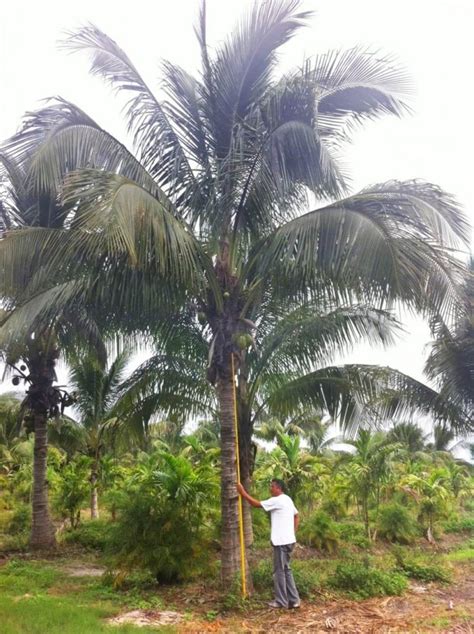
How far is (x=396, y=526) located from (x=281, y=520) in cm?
935

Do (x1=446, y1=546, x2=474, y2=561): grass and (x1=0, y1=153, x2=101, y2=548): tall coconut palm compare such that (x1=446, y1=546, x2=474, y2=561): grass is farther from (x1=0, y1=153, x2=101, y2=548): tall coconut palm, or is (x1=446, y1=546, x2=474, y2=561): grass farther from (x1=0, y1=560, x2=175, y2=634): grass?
(x1=0, y1=153, x2=101, y2=548): tall coconut palm

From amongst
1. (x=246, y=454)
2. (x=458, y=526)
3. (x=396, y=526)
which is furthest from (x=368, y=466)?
(x=458, y=526)

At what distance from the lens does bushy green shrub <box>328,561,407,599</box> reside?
25.4 feet

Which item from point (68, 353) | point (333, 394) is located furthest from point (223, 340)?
point (68, 353)

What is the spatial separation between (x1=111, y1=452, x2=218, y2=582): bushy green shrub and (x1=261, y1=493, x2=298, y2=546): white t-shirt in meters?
1.94

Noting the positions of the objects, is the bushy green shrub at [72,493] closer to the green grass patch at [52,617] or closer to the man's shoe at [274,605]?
the green grass patch at [52,617]

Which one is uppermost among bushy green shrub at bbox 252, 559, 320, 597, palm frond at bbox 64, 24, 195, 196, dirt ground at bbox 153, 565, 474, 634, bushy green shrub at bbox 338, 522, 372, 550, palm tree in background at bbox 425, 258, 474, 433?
palm frond at bbox 64, 24, 195, 196

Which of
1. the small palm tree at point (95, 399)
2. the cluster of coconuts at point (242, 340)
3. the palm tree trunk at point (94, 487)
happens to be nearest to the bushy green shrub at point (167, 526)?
the cluster of coconuts at point (242, 340)

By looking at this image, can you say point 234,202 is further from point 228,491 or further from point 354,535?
point 354,535

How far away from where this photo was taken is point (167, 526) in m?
8.33

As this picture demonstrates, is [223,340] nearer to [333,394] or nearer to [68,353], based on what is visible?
[333,394]

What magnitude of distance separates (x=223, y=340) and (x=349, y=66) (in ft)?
12.9

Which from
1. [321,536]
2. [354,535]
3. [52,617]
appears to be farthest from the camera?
[354,535]

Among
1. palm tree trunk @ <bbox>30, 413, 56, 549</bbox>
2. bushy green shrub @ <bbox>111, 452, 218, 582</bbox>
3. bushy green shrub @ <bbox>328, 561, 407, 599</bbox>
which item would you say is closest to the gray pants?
bushy green shrub @ <bbox>328, 561, 407, 599</bbox>
